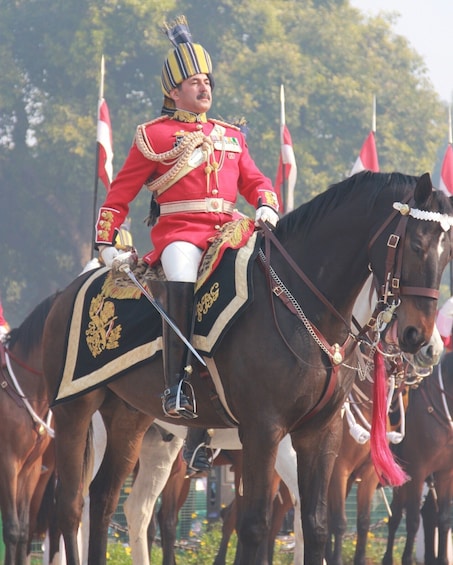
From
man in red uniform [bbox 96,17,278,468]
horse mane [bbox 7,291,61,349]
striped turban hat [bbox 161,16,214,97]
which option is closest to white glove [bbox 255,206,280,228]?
man in red uniform [bbox 96,17,278,468]

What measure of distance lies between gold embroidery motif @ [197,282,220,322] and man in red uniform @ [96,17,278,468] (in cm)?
18

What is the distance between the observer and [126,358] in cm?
671

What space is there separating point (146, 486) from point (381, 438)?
282 centimetres

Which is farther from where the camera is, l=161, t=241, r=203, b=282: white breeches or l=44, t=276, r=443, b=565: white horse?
l=44, t=276, r=443, b=565: white horse

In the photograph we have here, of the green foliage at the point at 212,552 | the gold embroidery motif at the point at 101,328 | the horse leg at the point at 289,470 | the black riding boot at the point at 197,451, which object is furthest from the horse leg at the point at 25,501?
the gold embroidery motif at the point at 101,328

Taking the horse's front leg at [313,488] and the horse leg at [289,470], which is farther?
the horse leg at [289,470]

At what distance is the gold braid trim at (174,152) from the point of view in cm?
653

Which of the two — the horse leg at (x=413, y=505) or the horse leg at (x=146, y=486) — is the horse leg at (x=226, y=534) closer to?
the horse leg at (x=413, y=505)

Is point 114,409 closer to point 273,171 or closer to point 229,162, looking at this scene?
point 229,162

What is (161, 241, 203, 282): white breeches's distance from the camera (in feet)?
20.6

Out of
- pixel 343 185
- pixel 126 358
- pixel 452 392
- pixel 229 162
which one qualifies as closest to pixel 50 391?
pixel 126 358

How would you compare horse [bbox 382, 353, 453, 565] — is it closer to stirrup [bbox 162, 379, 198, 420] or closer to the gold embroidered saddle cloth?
the gold embroidered saddle cloth

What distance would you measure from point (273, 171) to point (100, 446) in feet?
86.1

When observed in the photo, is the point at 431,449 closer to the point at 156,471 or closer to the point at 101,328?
the point at 156,471
